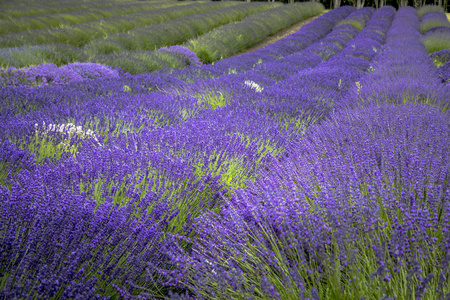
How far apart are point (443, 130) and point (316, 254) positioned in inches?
62.6

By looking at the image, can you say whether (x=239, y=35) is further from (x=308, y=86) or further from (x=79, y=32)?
(x=308, y=86)

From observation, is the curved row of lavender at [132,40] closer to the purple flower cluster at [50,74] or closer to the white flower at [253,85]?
the purple flower cluster at [50,74]

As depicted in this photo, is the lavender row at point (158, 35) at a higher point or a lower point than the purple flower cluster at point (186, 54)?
higher

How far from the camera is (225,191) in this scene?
6.53 ft

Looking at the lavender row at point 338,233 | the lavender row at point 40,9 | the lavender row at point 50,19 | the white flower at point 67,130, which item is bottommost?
the lavender row at point 338,233

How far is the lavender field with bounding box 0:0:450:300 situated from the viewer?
1.09m

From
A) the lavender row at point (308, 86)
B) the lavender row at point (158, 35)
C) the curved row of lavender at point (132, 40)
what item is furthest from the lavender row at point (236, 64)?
the lavender row at point (158, 35)

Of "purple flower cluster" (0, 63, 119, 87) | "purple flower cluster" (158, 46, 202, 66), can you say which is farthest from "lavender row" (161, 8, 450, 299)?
"purple flower cluster" (158, 46, 202, 66)

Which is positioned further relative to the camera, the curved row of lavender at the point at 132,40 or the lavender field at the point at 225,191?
the curved row of lavender at the point at 132,40

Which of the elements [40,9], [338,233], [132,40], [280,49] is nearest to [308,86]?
[338,233]

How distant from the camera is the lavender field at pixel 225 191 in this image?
3.58 feet

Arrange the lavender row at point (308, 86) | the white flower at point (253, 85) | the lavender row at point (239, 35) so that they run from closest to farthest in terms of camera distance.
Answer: the lavender row at point (308, 86) < the white flower at point (253, 85) < the lavender row at point (239, 35)

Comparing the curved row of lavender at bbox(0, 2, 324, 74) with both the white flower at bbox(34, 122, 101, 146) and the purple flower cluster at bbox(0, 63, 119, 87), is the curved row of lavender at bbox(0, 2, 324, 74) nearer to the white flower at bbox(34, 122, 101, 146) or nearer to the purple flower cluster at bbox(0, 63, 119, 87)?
the purple flower cluster at bbox(0, 63, 119, 87)

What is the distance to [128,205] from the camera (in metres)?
1.41
